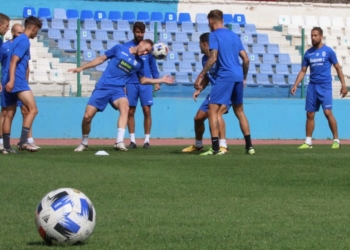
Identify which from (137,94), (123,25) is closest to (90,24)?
(123,25)

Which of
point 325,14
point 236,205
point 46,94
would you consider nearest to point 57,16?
point 46,94

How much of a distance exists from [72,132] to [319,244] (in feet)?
51.4

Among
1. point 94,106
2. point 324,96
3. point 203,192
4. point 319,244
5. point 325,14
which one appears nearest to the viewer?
point 319,244

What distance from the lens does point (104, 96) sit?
1438 cm

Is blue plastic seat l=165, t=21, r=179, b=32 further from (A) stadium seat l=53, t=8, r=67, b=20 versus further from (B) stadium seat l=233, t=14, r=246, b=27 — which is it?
(B) stadium seat l=233, t=14, r=246, b=27

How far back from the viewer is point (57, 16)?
25406 millimetres

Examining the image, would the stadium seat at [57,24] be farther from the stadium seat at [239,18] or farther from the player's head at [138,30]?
the player's head at [138,30]

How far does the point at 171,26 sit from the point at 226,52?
11262 millimetres

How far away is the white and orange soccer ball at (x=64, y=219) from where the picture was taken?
5.45 meters

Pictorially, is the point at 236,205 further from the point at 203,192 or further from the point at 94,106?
the point at 94,106

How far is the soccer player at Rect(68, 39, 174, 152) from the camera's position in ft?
47.0

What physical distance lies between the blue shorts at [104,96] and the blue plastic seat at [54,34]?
811 centimetres

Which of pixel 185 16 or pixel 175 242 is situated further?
pixel 185 16

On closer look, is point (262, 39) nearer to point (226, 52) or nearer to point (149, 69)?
point (149, 69)
